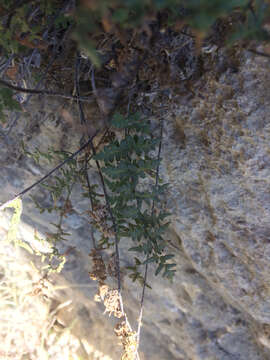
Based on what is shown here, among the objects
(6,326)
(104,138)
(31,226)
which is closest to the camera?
(104,138)

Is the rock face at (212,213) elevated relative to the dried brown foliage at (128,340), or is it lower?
elevated

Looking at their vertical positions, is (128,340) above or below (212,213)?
below

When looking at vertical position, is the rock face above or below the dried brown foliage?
above

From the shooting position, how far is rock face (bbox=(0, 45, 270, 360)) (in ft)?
4.58

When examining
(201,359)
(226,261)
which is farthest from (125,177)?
(201,359)

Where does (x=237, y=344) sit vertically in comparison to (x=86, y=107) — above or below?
below

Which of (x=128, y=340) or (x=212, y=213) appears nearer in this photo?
(x=128, y=340)

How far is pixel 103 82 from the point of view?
1.52 m

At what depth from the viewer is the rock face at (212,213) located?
1396 mm

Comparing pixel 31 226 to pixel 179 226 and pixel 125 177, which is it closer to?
pixel 179 226

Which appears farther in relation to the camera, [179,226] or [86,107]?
[179,226]

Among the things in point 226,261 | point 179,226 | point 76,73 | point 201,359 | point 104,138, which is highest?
point 76,73

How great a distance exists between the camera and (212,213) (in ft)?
5.41

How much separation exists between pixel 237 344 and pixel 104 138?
1481mm
